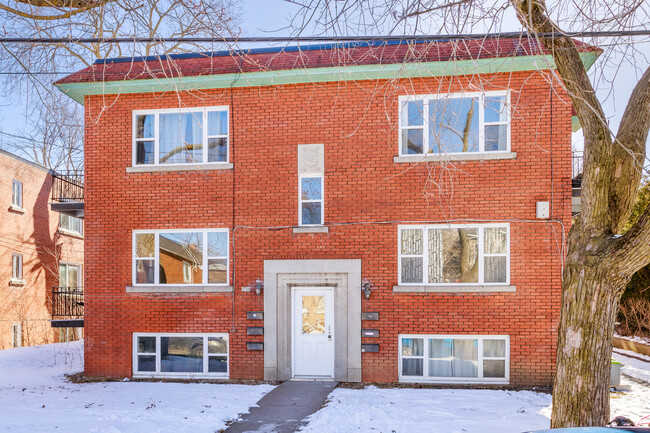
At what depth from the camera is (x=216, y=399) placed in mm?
9922

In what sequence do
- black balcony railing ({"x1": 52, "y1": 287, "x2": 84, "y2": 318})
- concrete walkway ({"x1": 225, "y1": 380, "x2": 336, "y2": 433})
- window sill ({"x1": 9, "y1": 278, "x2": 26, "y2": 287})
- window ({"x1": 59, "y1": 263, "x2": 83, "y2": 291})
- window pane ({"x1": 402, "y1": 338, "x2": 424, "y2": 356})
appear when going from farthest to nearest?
window ({"x1": 59, "y1": 263, "x2": 83, "y2": 291}) → window sill ({"x1": 9, "y1": 278, "x2": 26, "y2": 287}) → black balcony railing ({"x1": 52, "y1": 287, "x2": 84, "y2": 318}) → window pane ({"x1": 402, "y1": 338, "x2": 424, "y2": 356}) → concrete walkway ({"x1": 225, "y1": 380, "x2": 336, "y2": 433})

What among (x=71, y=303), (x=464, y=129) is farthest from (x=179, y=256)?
(x=464, y=129)

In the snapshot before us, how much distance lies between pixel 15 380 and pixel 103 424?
5.81 m

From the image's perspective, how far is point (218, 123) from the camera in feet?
40.6

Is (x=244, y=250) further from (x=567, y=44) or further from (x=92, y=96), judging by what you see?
(x=567, y=44)

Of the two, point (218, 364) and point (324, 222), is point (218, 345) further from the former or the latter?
point (324, 222)

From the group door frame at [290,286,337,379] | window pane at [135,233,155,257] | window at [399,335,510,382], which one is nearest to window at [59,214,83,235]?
window pane at [135,233,155,257]

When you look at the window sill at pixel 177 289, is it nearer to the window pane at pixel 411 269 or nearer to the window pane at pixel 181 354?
the window pane at pixel 181 354

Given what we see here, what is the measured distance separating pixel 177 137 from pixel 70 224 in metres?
16.3

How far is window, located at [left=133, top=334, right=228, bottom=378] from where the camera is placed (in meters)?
12.0

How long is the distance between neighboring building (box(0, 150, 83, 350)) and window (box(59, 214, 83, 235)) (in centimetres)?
5

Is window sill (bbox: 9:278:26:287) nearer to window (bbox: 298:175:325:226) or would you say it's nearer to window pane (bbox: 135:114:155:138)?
window pane (bbox: 135:114:155:138)

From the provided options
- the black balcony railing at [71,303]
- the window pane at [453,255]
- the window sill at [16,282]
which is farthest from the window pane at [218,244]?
the window sill at [16,282]

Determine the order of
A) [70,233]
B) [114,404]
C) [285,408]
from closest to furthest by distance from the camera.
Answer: [285,408], [114,404], [70,233]
